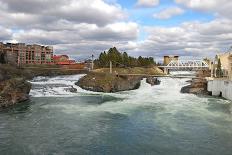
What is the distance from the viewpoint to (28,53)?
178 meters

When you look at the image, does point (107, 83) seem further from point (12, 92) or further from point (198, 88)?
point (12, 92)

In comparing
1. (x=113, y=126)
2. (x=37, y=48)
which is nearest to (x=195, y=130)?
(x=113, y=126)

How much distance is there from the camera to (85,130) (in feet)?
123

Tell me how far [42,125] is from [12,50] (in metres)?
135

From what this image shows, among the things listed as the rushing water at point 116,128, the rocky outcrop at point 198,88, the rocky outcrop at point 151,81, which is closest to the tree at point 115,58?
the rocky outcrop at point 151,81

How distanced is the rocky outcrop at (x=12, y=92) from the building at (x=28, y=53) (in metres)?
94.5

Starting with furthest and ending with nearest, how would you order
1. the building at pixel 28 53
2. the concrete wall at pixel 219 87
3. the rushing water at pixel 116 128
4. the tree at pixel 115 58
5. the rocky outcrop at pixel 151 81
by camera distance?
1. the building at pixel 28 53
2. the tree at pixel 115 58
3. the rocky outcrop at pixel 151 81
4. the concrete wall at pixel 219 87
5. the rushing water at pixel 116 128

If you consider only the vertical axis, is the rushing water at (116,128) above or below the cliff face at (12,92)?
below

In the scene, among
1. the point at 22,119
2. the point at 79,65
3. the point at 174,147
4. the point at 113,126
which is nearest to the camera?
the point at 174,147

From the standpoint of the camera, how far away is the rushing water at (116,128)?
99.0 ft

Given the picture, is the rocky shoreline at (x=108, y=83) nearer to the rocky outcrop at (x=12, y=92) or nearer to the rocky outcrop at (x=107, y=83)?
the rocky outcrop at (x=107, y=83)

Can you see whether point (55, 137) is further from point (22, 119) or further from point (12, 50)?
point (12, 50)

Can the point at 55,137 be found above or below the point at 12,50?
below

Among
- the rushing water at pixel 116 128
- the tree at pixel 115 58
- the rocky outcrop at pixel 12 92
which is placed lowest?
the rushing water at pixel 116 128
